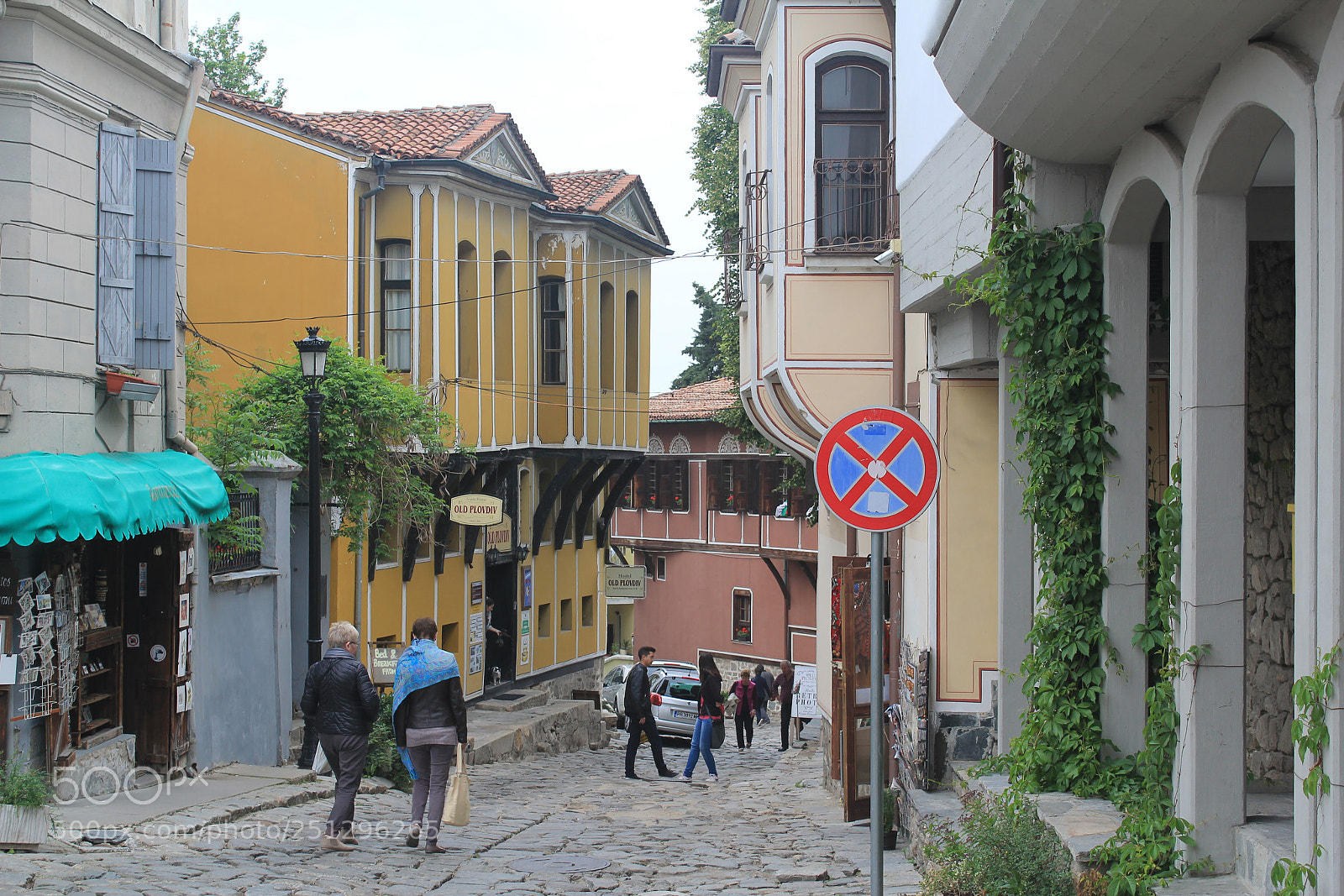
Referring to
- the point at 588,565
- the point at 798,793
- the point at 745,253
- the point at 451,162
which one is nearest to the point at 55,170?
the point at 745,253

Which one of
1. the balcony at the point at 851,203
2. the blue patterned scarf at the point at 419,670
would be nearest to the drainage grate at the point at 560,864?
the blue patterned scarf at the point at 419,670

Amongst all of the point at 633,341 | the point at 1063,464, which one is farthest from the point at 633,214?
the point at 1063,464

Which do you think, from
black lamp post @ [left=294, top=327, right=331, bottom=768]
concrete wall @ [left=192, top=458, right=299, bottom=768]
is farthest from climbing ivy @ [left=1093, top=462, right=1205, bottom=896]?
black lamp post @ [left=294, top=327, right=331, bottom=768]

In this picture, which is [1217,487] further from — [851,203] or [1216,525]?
[851,203]

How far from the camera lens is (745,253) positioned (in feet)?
51.6

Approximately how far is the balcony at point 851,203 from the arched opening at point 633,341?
17400mm

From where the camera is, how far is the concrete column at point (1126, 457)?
6.48 m

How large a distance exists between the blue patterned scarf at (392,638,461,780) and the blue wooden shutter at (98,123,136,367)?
3.62 meters

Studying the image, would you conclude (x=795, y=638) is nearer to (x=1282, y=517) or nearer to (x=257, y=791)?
(x=257, y=791)

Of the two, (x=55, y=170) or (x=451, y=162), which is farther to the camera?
(x=451, y=162)

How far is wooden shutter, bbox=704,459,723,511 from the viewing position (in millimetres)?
39719

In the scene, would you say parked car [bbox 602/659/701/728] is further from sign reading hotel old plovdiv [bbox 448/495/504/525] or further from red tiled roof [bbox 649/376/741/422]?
red tiled roof [bbox 649/376/741/422]

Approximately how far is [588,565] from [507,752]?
12220 mm

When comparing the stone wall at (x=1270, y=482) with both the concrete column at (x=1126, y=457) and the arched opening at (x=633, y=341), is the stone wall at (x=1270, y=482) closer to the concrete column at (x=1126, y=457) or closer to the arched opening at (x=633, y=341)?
the concrete column at (x=1126, y=457)
